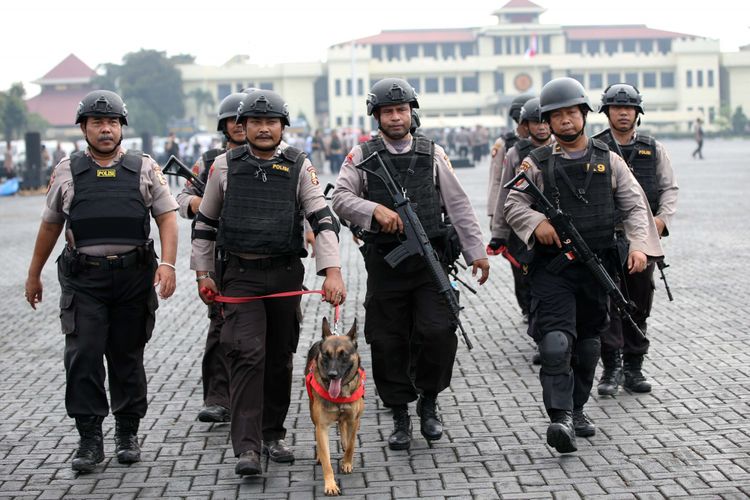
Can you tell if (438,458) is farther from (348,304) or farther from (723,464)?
(348,304)

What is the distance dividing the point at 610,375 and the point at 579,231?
1.50 metres

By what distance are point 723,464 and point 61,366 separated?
4796 mm

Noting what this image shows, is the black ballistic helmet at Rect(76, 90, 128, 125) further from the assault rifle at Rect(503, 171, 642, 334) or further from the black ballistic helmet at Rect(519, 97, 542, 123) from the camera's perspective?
the black ballistic helmet at Rect(519, 97, 542, 123)

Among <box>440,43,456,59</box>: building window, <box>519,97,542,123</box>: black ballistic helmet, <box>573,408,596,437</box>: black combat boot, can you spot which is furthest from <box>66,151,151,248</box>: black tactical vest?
<box>440,43,456,59</box>: building window

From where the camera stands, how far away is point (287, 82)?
12512 centimetres

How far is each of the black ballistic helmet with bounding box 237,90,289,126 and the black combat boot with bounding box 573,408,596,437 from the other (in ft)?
6.45

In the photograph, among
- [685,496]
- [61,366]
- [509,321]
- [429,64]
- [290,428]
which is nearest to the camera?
[685,496]

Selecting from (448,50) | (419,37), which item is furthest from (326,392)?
(448,50)

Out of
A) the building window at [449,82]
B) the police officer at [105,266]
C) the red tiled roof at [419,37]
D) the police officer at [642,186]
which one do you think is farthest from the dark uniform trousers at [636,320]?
the red tiled roof at [419,37]

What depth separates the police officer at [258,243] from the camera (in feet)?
18.6

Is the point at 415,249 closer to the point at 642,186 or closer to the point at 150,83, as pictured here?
the point at 642,186

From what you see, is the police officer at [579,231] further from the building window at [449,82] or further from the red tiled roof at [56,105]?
the red tiled roof at [56,105]

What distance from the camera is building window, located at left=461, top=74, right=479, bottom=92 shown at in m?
124

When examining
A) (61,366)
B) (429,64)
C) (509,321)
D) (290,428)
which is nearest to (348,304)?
(509,321)
